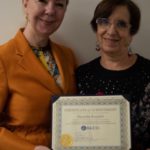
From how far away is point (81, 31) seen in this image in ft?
5.56

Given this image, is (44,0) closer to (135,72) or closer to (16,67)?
(16,67)

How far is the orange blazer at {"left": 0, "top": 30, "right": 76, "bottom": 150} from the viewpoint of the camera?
1288mm

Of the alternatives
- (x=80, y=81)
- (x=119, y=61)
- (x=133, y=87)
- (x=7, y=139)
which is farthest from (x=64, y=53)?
(x=7, y=139)

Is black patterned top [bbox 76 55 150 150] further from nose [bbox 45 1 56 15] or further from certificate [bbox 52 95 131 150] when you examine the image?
nose [bbox 45 1 56 15]

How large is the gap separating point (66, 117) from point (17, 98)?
0.22m

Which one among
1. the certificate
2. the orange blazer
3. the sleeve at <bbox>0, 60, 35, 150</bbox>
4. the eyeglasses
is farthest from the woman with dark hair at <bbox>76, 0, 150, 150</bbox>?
the sleeve at <bbox>0, 60, 35, 150</bbox>

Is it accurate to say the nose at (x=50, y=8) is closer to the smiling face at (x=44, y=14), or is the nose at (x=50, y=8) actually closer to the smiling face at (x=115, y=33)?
the smiling face at (x=44, y=14)

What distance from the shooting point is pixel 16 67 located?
1.30 metres

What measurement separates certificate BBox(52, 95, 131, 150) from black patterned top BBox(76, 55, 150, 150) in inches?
4.0

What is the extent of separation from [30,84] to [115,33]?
17.3 inches

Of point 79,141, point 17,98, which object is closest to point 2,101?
point 17,98

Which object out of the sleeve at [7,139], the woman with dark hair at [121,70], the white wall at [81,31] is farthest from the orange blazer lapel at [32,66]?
the white wall at [81,31]

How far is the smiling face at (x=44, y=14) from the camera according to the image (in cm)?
134

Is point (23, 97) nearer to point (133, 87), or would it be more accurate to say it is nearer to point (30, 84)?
point (30, 84)
